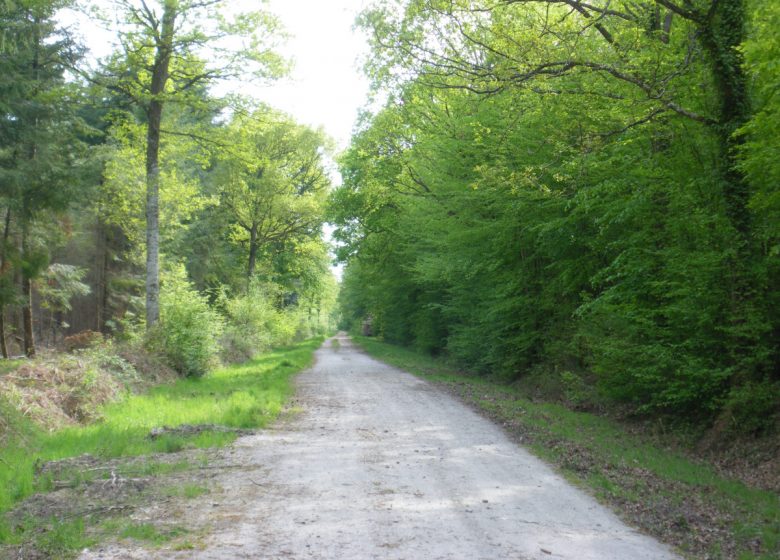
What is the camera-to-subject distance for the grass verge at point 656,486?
5.68 metres

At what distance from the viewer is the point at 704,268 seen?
975 cm

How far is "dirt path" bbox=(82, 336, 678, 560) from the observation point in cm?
510

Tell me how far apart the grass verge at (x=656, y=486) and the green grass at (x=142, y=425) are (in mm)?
5230

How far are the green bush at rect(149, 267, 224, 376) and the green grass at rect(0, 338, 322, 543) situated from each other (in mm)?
772

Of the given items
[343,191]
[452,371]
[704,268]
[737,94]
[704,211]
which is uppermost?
[343,191]

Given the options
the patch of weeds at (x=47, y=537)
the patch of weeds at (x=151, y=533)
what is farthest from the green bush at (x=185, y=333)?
the patch of weeds at (x=151, y=533)

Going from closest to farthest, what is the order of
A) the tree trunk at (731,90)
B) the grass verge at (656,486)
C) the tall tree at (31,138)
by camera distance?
1. the grass verge at (656,486)
2. the tree trunk at (731,90)
3. the tall tree at (31,138)

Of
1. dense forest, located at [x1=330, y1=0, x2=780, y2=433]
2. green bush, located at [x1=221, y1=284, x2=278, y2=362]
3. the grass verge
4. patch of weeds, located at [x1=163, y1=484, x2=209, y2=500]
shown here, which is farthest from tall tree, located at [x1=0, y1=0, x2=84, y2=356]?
the grass verge

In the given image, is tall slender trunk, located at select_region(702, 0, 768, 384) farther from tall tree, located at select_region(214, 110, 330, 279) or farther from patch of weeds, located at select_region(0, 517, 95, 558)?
tall tree, located at select_region(214, 110, 330, 279)

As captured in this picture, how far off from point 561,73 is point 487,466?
706cm

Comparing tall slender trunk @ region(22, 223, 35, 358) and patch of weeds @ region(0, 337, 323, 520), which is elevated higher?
tall slender trunk @ region(22, 223, 35, 358)

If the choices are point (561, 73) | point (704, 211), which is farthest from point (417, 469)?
point (561, 73)

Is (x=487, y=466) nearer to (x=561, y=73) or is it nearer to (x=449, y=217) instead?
(x=561, y=73)

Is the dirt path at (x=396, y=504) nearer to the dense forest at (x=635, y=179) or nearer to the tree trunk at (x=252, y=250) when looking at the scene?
the dense forest at (x=635, y=179)
